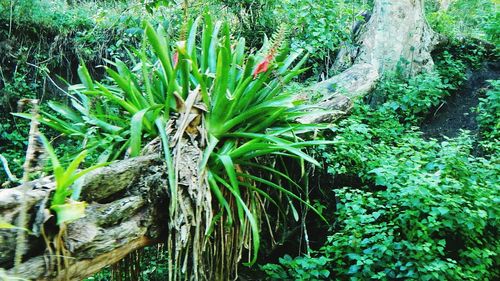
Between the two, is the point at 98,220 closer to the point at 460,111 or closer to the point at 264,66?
the point at 264,66

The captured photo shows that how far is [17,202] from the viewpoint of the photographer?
191 cm

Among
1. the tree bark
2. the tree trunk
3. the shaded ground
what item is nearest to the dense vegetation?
the tree trunk

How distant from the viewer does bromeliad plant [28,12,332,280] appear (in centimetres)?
264

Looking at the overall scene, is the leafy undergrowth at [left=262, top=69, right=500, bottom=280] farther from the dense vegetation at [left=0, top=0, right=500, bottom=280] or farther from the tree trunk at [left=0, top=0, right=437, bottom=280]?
the tree trunk at [left=0, top=0, right=437, bottom=280]

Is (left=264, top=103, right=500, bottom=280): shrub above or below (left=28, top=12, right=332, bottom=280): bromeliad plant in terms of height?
below

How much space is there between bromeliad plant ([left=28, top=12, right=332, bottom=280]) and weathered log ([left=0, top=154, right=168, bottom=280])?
5.3 inches

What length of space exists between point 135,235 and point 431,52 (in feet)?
16.9

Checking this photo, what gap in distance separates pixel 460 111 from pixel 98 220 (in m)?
4.60

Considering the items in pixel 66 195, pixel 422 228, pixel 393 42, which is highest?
pixel 393 42

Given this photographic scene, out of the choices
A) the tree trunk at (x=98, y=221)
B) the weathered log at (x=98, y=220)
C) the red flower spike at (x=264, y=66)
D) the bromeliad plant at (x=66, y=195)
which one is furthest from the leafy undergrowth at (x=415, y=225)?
the bromeliad plant at (x=66, y=195)

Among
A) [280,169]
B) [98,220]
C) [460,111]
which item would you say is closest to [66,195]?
[98,220]

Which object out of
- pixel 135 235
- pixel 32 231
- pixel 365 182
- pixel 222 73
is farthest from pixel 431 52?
pixel 32 231

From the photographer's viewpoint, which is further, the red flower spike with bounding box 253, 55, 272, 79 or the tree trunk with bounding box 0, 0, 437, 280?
the red flower spike with bounding box 253, 55, 272, 79

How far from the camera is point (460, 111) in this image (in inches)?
217
